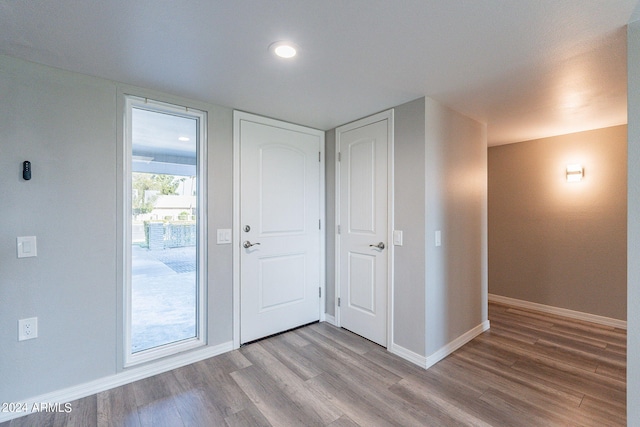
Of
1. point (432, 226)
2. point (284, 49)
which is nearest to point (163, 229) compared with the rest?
point (284, 49)

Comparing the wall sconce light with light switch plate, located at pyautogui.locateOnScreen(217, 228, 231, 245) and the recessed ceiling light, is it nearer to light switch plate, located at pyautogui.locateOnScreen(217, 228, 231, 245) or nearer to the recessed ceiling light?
the recessed ceiling light

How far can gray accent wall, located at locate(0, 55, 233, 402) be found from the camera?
5.84 ft

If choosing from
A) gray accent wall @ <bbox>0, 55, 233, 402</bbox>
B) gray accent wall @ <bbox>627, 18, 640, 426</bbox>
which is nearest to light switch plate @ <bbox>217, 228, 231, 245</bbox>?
gray accent wall @ <bbox>0, 55, 233, 402</bbox>

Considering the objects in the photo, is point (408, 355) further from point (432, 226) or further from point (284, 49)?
point (284, 49)

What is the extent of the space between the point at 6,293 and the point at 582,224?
18.0ft

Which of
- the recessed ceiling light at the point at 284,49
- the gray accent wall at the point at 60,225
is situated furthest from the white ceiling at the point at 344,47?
the gray accent wall at the point at 60,225

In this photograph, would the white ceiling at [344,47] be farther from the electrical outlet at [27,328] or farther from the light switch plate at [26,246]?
the electrical outlet at [27,328]

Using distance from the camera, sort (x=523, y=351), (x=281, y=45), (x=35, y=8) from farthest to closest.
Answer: (x=523, y=351) → (x=281, y=45) → (x=35, y=8)

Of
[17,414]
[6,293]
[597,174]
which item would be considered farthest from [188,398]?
[597,174]

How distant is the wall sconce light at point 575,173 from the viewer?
342cm

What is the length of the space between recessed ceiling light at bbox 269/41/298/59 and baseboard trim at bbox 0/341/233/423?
249 centimetres

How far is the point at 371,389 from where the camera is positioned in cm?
209

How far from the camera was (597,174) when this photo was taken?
332cm

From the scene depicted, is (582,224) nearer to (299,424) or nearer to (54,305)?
(299,424)
